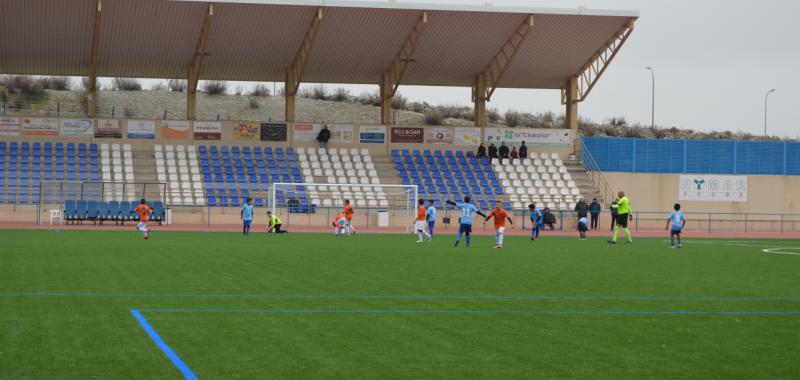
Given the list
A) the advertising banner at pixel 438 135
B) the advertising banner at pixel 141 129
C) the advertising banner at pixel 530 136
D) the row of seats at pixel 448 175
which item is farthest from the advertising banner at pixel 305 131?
the advertising banner at pixel 530 136

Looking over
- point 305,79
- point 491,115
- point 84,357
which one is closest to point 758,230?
point 305,79

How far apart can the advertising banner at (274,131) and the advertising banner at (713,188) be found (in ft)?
76.9

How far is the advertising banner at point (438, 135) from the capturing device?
5381 cm

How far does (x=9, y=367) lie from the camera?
7.35m

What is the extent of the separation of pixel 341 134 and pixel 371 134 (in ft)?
5.49

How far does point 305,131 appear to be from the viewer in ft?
171

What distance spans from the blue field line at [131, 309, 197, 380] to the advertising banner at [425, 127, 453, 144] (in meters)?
43.3

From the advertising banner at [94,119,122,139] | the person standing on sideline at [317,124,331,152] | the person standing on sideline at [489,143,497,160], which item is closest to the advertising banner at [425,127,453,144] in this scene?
the person standing on sideline at [489,143,497,160]

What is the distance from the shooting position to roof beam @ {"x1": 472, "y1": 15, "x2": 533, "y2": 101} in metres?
47.7

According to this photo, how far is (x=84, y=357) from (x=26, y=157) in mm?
42232

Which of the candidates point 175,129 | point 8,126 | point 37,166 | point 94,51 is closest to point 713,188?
point 175,129

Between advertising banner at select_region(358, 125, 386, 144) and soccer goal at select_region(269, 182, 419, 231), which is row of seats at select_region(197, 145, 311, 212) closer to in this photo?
soccer goal at select_region(269, 182, 419, 231)

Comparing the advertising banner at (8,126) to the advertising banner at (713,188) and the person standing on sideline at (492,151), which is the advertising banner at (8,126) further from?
the advertising banner at (713,188)

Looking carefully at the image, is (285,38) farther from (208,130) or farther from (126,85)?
Result: (126,85)
